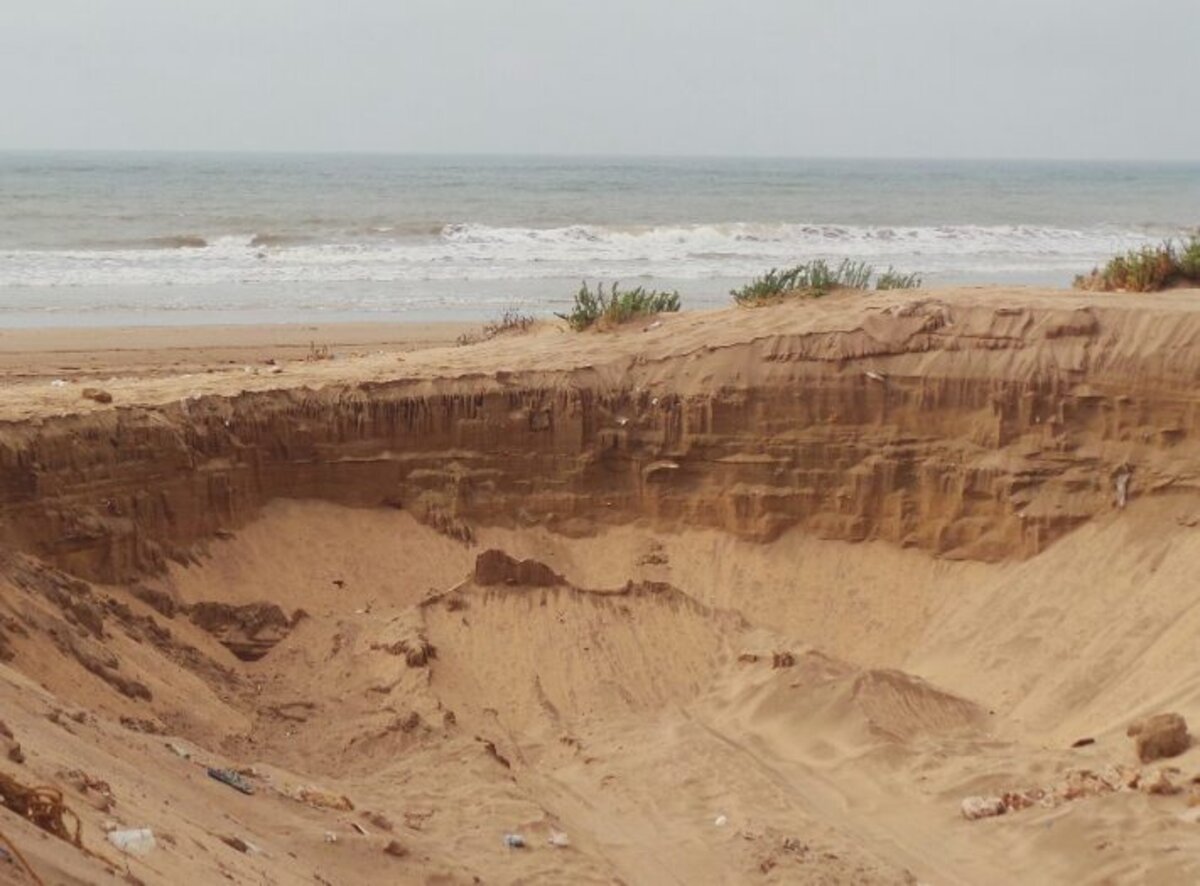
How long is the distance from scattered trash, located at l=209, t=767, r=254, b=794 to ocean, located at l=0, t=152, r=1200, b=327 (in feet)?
54.8

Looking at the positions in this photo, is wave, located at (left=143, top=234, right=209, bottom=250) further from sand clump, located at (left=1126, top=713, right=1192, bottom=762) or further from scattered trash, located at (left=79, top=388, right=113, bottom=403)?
sand clump, located at (left=1126, top=713, right=1192, bottom=762)

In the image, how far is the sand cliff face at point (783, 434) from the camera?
11.9 meters

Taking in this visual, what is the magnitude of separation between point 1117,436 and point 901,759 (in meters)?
4.28

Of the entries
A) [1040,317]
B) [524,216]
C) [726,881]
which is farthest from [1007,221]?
[726,881]

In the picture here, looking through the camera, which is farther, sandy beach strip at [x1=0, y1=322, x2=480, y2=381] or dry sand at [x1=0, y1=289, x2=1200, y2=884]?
sandy beach strip at [x1=0, y1=322, x2=480, y2=381]

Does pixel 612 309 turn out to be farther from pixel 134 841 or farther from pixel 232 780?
pixel 134 841

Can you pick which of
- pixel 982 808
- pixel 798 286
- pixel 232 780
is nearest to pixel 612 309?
pixel 798 286

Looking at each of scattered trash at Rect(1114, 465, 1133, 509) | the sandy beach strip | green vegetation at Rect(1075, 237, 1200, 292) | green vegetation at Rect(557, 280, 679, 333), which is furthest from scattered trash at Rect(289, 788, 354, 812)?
the sandy beach strip

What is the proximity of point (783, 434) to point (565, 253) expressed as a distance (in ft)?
73.3

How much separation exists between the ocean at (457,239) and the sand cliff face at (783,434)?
11.7 m

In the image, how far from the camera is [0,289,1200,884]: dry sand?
25.2ft

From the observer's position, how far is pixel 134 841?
4938 millimetres

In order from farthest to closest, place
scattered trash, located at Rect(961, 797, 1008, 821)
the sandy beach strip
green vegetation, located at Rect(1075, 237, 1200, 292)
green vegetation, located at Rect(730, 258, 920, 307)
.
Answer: the sandy beach strip
green vegetation, located at Rect(730, 258, 920, 307)
green vegetation, located at Rect(1075, 237, 1200, 292)
scattered trash, located at Rect(961, 797, 1008, 821)

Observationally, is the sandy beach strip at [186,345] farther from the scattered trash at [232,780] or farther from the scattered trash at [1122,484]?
the scattered trash at [232,780]
